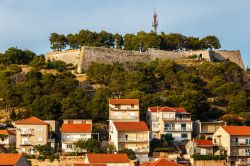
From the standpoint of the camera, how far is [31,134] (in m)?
60.5

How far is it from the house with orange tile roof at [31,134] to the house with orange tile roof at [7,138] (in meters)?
0.91

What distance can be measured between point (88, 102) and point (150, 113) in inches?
280

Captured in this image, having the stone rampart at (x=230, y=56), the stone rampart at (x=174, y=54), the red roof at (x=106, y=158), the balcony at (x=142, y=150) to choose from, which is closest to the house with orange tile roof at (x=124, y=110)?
the balcony at (x=142, y=150)

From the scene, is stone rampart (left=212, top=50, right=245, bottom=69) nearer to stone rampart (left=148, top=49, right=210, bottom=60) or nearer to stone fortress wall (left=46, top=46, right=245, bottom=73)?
stone fortress wall (left=46, top=46, right=245, bottom=73)

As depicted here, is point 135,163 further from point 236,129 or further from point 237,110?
point 237,110

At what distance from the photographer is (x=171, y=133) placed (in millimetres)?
64312

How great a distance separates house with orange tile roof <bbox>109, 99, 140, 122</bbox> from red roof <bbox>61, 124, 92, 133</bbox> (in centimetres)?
467

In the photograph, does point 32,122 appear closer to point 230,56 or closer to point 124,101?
point 124,101

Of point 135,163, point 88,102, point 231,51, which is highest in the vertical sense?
point 231,51

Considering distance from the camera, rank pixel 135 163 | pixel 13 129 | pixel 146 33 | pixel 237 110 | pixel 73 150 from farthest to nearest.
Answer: pixel 146 33
pixel 237 110
pixel 13 129
pixel 73 150
pixel 135 163

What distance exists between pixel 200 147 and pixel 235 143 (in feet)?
12.2

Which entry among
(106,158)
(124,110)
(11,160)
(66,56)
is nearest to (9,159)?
(11,160)

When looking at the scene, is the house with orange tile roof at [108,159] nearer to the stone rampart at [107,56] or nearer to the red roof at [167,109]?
the red roof at [167,109]

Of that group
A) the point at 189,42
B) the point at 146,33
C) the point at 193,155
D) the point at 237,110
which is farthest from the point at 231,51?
the point at 193,155
